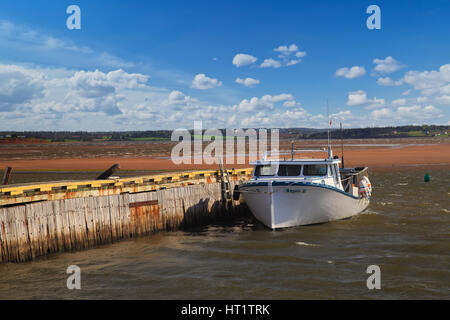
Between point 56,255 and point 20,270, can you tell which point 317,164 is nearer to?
point 56,255

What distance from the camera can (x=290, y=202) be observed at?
17.8m

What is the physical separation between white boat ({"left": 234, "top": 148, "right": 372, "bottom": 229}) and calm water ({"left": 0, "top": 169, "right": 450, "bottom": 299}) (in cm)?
59

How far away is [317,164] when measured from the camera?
20.0 m

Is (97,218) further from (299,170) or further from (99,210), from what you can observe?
(299,170)

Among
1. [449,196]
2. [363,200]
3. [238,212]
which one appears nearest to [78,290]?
[238,212]

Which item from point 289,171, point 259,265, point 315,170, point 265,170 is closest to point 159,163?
point 265,170

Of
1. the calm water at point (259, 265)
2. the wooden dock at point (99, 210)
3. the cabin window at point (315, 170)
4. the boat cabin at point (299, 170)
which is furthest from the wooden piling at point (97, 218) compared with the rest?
the cabin window at point (315, 170)

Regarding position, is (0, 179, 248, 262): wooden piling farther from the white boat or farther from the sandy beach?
the sandy beach

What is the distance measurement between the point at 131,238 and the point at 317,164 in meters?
10.1

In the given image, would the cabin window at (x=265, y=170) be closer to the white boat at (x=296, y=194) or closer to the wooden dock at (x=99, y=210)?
the white boat at (x=296, y=194)

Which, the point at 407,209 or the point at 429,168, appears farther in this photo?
the point at 429,168

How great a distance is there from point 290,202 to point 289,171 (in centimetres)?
266
